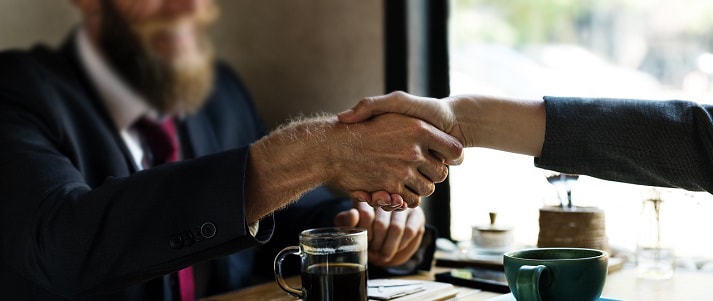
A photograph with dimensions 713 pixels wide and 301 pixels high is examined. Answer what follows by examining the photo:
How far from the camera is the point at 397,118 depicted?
130cm

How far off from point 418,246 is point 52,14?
3.64 ft

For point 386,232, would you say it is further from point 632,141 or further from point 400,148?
point 632,141

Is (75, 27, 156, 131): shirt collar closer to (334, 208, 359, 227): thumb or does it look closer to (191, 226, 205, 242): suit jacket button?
(334, 208, 359, 227): thumb

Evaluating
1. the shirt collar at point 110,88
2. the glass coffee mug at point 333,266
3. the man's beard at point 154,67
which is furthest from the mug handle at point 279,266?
the man's beard at point 154,67

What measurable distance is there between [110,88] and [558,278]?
1.35 metres

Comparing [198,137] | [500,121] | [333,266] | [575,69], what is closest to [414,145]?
[500,121]

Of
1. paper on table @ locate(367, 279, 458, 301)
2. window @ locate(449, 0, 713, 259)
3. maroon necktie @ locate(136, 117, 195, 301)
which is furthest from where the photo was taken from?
maroon necktie @ locate(136, 117, 195, 301)

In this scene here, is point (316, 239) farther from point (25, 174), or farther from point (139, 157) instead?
point (139, 157)

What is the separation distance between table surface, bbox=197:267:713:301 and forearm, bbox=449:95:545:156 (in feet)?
0.80

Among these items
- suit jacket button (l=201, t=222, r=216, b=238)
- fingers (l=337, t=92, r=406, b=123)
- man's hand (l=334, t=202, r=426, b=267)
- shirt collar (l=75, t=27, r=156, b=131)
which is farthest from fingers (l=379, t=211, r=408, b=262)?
shirt collar (l=75, t=27, r=156, b=131)

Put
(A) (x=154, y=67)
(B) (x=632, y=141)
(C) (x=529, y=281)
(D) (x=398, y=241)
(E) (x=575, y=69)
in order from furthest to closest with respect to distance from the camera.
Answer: (A) (x=154, y=67)
(E) (x=575, y=69)
(D) (x=398, y=241)
(B) (x=632, y=141)
(C) (x=529, y=281)

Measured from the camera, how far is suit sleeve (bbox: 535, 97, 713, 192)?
1.24 m

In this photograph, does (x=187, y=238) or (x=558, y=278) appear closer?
(x=558, y=278)

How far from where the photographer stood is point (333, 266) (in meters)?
1.09
